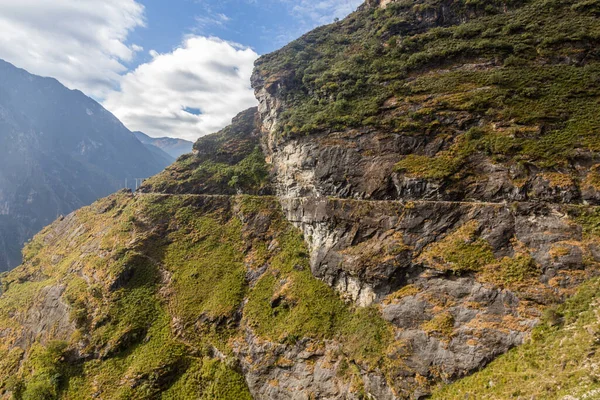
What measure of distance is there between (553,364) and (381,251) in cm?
1451

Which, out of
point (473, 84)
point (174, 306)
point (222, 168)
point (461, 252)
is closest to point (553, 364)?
point (461, 252)

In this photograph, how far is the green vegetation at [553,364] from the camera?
46.9 feet

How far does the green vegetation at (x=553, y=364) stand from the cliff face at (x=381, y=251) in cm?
12

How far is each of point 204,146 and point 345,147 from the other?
37397mm

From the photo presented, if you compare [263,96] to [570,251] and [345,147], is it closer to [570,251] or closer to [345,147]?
[345,147]

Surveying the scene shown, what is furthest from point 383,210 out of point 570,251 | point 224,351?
point 224,351

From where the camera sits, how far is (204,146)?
60938mm

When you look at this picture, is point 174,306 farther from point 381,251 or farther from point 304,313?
point 381,251

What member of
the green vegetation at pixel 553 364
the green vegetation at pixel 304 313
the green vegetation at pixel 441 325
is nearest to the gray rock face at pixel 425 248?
the green vegetation at pixel 441 325

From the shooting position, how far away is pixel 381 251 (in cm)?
2811

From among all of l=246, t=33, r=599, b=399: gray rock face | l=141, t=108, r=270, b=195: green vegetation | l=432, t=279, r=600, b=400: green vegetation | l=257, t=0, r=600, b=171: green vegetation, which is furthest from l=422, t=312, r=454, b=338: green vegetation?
l=141, t=108, r=270, b=195: green vegetation

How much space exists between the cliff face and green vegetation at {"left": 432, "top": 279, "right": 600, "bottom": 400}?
115mm

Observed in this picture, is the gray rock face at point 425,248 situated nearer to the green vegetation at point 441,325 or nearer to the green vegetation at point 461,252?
the green vegetation at point 441,325

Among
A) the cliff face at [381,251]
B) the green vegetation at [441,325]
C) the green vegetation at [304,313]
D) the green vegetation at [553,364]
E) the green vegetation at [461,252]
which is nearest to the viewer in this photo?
the green vegetation at [553,364]
